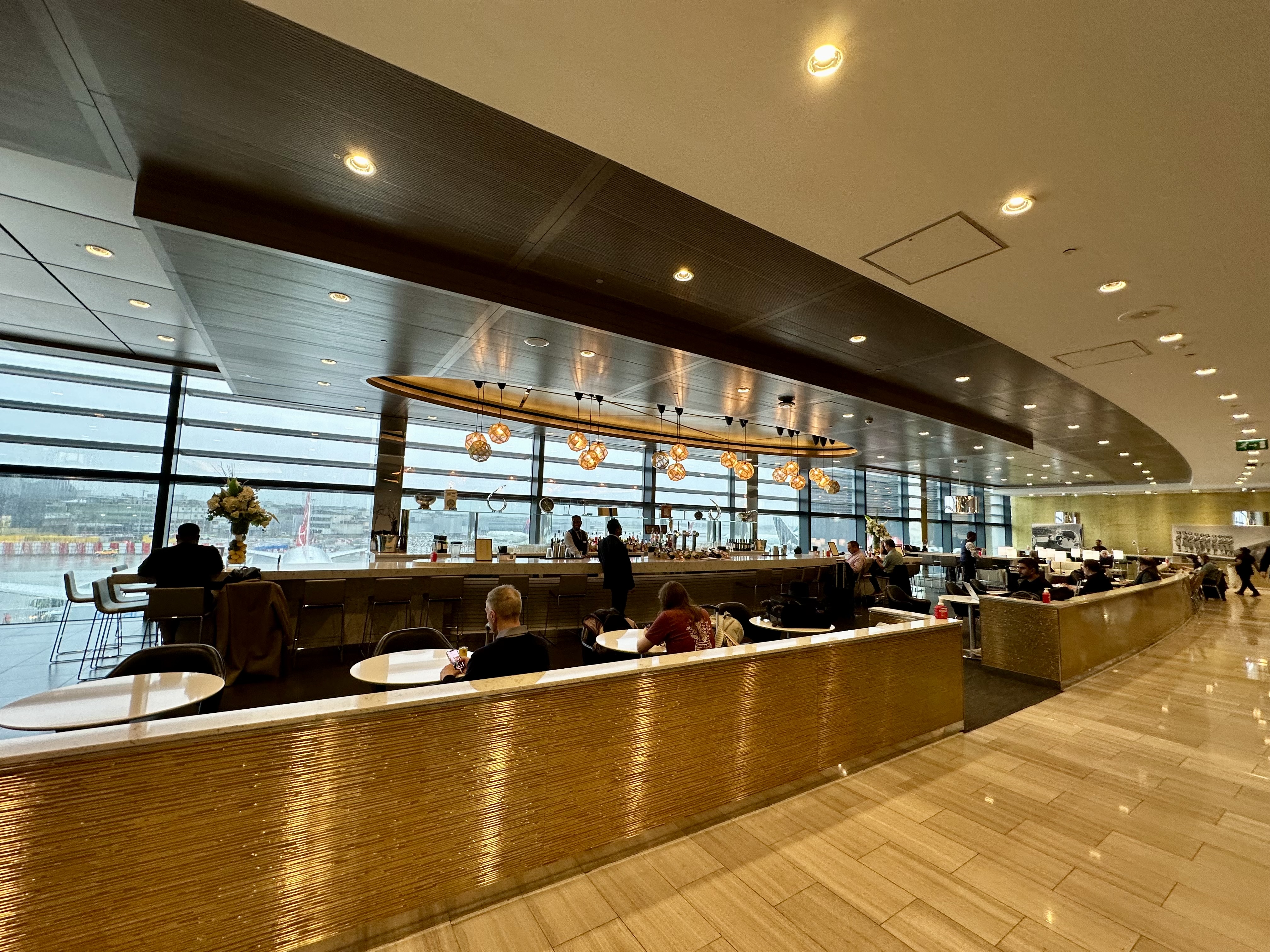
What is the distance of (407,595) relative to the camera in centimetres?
610

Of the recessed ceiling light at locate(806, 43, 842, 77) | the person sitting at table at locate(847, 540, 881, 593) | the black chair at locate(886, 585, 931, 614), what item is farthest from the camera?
the person sitting at table at locate(847, 540, 881, 593)

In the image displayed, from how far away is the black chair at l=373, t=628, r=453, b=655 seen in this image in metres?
3.39

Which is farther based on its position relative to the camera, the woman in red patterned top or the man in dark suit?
the man in dark suit

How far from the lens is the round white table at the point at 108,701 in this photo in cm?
207

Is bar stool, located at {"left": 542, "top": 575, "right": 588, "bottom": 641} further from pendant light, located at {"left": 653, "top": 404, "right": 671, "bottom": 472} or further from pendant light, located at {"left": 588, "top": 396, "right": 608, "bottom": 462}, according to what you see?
pendant light, located at {"left": 653, "top": 404, "right": 671, "bottom": 472}

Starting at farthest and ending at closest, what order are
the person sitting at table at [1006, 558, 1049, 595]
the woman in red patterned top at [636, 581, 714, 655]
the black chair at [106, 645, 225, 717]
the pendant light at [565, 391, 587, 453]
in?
1. the pendant light at [565, 391, 587, 453]
2. the person sitting at table at [1006, 558, 1049, 595]
3. the woman in red patterned top at [636, 581, 714, 655]
4. the black chair at [106, 645, 225, 717]

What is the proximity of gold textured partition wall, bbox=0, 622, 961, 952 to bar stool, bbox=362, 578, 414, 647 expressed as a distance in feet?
14.4

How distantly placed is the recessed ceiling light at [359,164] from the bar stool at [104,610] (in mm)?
4024

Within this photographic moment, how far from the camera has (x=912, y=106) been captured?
2182 mm

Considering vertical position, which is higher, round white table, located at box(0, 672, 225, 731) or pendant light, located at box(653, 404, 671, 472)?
pendant light, located at box(653, 404, 671, 472)

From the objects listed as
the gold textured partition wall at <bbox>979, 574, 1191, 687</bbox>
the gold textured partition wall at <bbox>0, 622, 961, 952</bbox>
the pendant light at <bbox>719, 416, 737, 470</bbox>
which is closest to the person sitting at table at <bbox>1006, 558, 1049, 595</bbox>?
the gold textured partition wall at <bbox>979, 574, 1191, 687</bbox>

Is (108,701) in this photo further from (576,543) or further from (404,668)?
(576,543)

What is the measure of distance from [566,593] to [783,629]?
135 inches

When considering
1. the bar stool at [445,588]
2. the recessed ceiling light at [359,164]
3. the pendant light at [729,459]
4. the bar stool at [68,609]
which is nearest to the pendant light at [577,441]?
the pendant light at [729,459]
